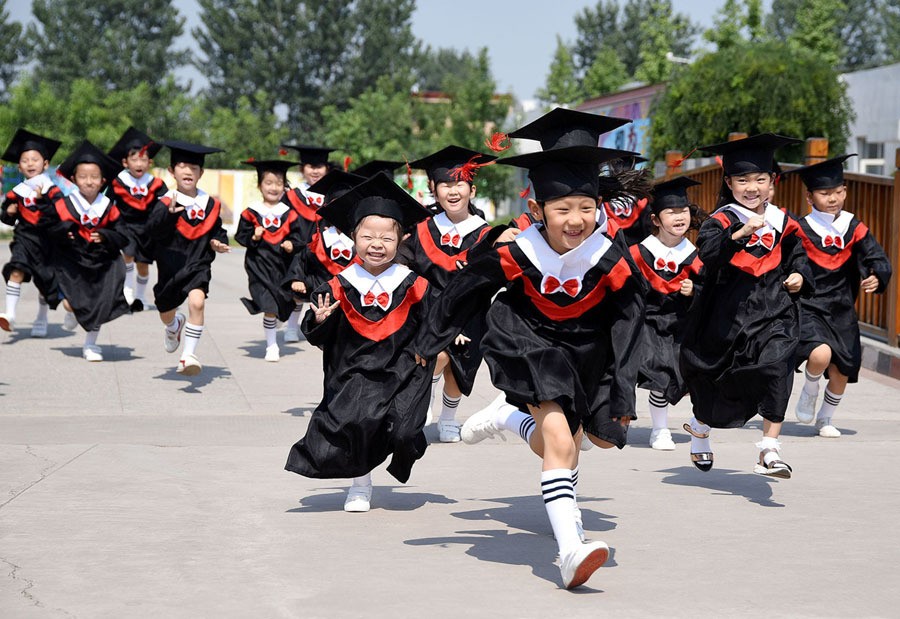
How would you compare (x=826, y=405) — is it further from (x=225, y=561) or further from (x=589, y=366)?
(x=225, y=561)

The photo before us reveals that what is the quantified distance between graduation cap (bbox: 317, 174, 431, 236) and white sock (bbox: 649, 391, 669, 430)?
9.56 ft

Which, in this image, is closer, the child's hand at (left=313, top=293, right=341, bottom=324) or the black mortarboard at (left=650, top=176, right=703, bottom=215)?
the child's hand at (left=313, top=293, right=341, bottom=324)

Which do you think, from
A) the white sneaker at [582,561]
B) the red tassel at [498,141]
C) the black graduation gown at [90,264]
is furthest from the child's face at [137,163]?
the white sneaker at [582,561]

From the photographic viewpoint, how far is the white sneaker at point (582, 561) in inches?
214

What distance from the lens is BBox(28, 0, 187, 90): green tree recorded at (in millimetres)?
79438

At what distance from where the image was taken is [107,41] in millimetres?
80500

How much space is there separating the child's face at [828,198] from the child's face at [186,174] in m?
5.64

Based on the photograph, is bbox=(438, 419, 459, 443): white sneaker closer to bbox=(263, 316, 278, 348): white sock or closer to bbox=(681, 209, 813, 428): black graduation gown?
bbox=(681, 209, 813, 428): black graduation gown

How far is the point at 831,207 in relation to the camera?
10250 mm

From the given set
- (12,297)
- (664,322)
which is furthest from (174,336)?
(664,322)

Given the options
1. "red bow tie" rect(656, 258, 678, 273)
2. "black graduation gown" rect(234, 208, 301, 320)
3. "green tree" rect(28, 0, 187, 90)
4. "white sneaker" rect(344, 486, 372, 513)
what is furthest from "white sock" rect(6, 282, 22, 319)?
"green tree" rect(28, 0, 187, 90)

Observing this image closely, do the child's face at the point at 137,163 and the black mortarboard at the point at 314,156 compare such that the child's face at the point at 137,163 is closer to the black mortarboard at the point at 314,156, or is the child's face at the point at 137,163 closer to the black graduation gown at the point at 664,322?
the black mortarboard at the point at 314,156

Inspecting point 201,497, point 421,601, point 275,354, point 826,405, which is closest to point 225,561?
point 421,601

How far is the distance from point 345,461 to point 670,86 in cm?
2328
